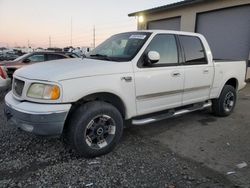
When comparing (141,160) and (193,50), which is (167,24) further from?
(141,160)

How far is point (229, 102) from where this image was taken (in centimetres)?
598

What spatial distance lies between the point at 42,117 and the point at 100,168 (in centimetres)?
106

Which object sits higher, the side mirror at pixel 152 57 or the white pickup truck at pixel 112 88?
the side mirror at pixel 152 57

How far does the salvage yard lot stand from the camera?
2967mm

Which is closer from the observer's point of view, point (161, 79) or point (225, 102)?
point (161, 79)

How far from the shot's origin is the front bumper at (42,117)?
3.05m

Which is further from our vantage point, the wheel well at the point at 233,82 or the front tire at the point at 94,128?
the wheel well at the point at 233,82

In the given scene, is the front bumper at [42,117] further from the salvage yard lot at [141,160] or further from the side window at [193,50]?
the side window at [193,50]

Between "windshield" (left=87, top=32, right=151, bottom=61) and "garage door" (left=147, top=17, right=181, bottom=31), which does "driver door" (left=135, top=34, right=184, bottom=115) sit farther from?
"garage door" (left=147, top=17, right=181, bottom=31)

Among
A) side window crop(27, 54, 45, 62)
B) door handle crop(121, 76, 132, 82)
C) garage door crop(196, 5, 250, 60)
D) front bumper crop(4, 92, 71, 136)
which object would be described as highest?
garage door crop(196, 5, 250, 60)

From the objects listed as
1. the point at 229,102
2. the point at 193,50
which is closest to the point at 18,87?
the point at 193,50

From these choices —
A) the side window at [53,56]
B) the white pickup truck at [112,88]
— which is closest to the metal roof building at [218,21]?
the white pickup truck at [112,88]

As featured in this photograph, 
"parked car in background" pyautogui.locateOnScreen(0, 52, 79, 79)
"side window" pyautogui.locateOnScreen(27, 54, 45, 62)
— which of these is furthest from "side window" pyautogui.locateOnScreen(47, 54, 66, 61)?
"side window" pyautogui.locateOnScreen(27, 54, 45, 62)

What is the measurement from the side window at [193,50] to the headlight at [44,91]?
8.69 ft
